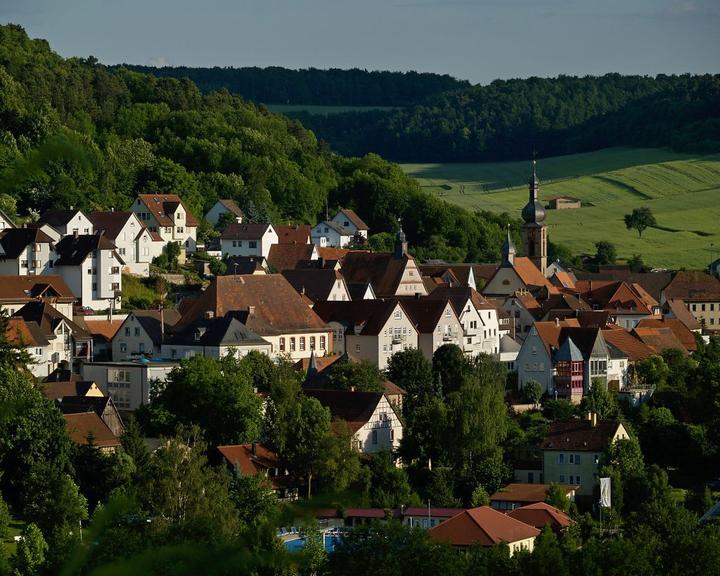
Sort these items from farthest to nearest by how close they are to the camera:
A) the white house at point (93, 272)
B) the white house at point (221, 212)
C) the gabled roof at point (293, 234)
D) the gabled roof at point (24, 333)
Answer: the white house at point (221, 212) < the gabled roof at point (293, 234) < the white house at point (93, 272) < the gabled roof at point (24, 333)

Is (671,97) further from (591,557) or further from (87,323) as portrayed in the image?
(591,557)

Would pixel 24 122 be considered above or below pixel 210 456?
above

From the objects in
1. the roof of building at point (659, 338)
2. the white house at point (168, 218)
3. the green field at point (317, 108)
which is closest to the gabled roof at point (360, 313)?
the roof of building at point (659, 338)

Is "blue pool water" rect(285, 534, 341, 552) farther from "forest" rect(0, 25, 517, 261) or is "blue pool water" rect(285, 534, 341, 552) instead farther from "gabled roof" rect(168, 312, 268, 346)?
"forest" rect(0, 25, 517, 261)

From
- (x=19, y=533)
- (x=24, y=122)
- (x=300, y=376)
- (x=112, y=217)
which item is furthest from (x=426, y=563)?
(x=24, y=122)

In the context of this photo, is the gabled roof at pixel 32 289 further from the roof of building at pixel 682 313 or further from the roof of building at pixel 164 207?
the roof of building at pixel 682 313

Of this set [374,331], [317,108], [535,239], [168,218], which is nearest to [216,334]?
[374,331]
